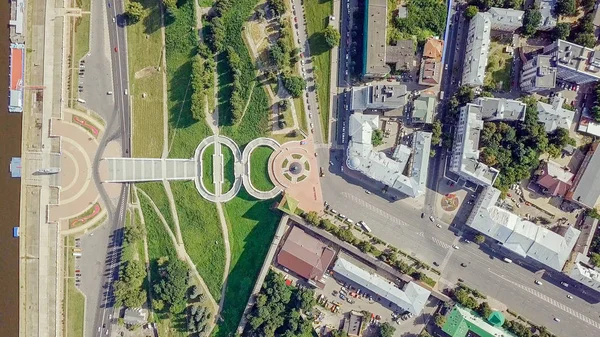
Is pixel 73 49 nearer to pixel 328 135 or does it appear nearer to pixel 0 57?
pixel 0 57

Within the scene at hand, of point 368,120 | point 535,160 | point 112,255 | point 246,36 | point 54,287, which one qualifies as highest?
point 246,36

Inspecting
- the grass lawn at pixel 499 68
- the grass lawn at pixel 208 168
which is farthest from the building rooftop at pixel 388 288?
the grass lawn at pixel 499 68

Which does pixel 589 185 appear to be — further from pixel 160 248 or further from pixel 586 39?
pixel 160 248

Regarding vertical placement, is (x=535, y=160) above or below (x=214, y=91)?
below

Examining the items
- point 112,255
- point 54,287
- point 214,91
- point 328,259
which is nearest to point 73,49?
point 214,91

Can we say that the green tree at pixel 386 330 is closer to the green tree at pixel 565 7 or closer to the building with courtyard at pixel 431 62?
the building with courtyard at pixel 431 62

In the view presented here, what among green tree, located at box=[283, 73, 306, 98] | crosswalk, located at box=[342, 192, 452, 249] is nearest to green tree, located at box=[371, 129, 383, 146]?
crosswalk, located at box=[342, 192, 452, 249]

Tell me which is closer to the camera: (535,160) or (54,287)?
(535,160)
